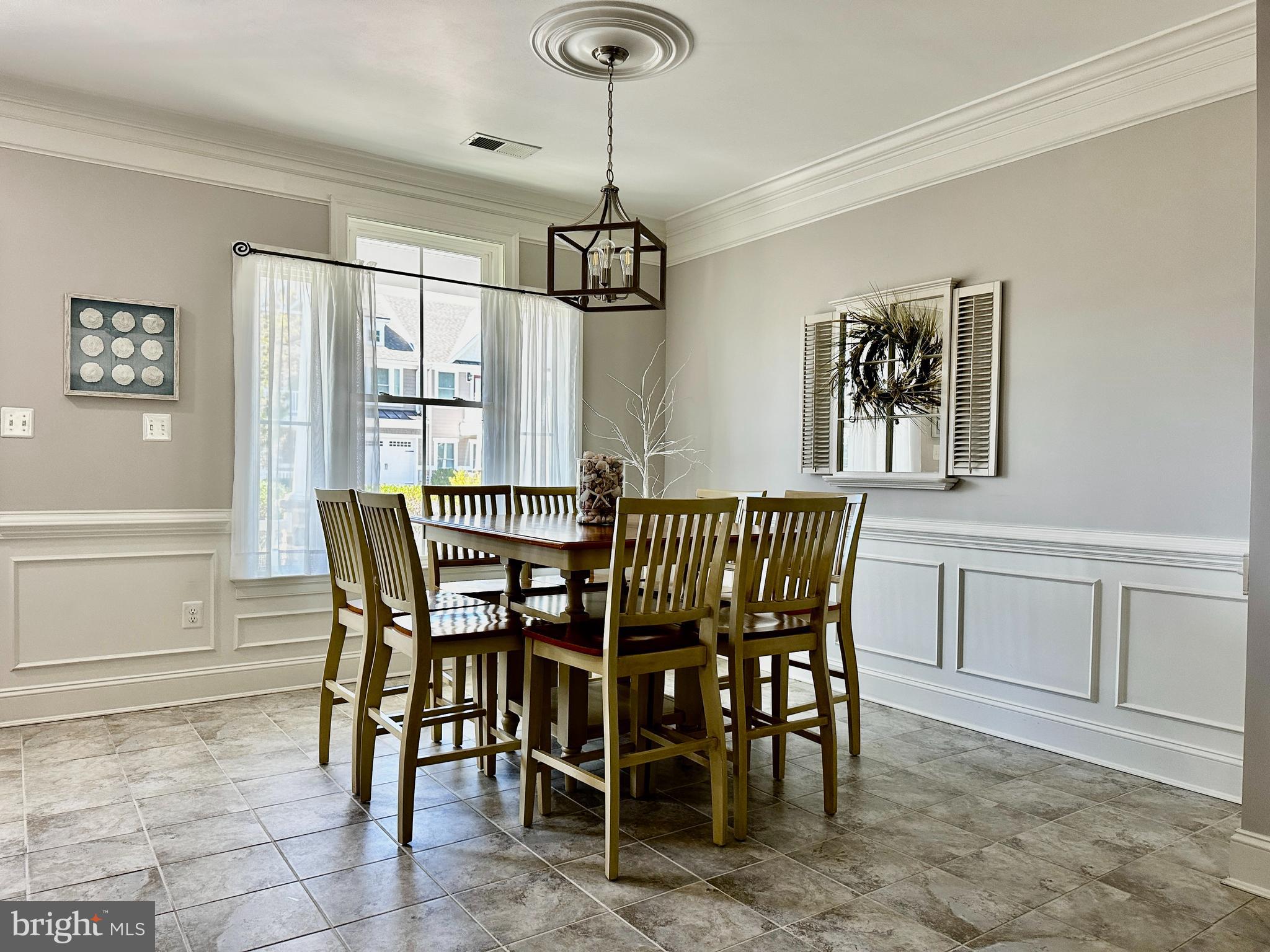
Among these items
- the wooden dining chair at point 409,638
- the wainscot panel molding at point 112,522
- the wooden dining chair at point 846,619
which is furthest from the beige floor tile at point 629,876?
the wainscot panel molding at point 112,522

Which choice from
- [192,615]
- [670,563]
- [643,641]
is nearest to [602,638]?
[643,641]

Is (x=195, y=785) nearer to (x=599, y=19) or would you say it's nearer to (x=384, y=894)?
(x=384, y=894)

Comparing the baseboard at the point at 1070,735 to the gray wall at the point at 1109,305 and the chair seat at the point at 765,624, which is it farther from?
the chair seat at the point at 765,624

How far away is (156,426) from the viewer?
3869 millimetres

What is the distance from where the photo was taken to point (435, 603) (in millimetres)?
3148

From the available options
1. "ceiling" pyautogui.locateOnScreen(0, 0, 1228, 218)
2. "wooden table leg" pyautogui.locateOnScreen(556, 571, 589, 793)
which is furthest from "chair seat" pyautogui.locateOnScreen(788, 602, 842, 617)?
"ceiling" pyautogui.locateOnScreen(0, 0, 1228, 218)

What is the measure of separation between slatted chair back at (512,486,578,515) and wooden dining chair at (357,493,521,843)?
3.16 ft

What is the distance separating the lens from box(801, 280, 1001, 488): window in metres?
3.70

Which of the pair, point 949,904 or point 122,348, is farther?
point 122,348

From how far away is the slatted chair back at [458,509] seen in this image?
357 centimetres

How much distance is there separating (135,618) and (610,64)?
3.15 m

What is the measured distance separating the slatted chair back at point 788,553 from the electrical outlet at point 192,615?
2666mm

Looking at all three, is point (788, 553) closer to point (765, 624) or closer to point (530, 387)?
point (765, 624)

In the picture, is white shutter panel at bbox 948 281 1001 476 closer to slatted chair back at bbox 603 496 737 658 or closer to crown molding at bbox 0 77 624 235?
slatted chair back at bbox 603 496 737 658
